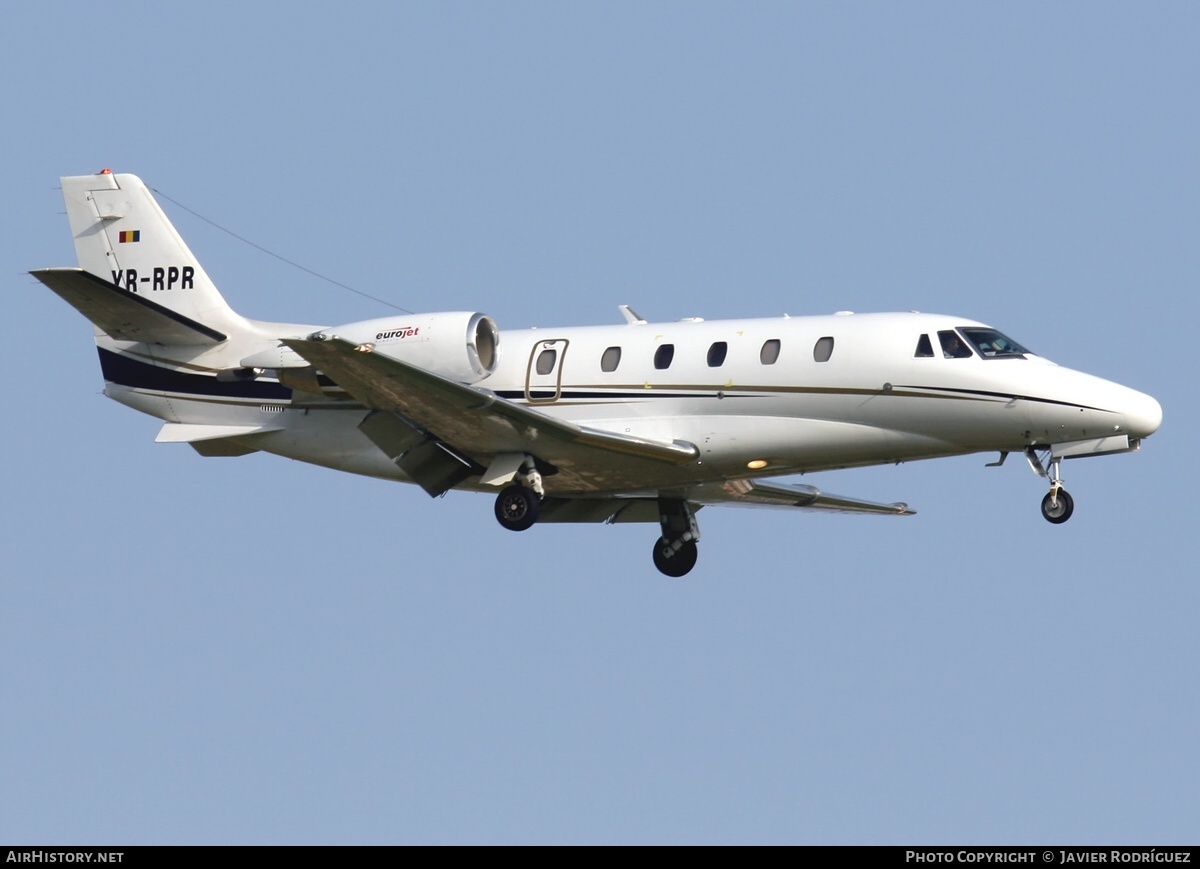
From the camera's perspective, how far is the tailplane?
27.5 meters

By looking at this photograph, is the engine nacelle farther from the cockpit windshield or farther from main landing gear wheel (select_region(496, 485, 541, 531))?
the cockpit windshield

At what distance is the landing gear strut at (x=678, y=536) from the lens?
26875 millimetres

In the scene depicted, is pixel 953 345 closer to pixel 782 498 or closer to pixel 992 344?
pixel 992 344

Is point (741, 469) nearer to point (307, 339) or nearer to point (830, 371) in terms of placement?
point (830, 371)

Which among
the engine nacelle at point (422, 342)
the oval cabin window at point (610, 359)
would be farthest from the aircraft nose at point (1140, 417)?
the engine nacelle at point (422, 342)

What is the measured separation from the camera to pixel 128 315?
2614cm

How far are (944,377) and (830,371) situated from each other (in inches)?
54.3

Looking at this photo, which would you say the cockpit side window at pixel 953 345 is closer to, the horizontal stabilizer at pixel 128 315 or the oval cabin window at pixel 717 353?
the oval cabin window at pixel 717 353

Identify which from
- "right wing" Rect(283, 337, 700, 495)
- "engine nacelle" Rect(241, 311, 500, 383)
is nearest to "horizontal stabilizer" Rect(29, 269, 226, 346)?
"engine nacelle" Rect(241, 311, 500, 383)

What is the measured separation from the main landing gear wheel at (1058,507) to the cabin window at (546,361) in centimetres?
657

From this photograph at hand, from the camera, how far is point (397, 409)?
2397 centimetres

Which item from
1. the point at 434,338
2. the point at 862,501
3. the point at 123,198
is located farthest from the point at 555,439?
the point at 123,198

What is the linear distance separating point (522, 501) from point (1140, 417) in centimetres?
768

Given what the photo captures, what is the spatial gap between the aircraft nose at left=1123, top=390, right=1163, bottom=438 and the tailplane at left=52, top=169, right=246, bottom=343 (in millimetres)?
12832
